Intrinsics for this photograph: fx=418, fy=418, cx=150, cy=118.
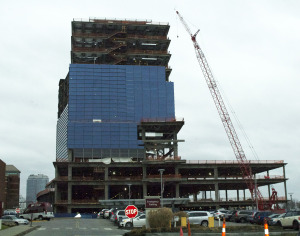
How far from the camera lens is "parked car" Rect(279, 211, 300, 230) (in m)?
36.2

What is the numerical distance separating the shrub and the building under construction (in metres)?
67.0

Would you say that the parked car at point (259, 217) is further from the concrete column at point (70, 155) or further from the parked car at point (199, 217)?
the concrete column at point (70, 155)

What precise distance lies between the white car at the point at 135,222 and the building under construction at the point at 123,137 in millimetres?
57176

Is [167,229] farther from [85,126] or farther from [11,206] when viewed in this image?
[11,206]

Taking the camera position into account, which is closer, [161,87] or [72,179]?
[72,179]

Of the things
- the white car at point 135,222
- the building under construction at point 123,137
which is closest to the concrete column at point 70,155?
the building under construction at point 123,137

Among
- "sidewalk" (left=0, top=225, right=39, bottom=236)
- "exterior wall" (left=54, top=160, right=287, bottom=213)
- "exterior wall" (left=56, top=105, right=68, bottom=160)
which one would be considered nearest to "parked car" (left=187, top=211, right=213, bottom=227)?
"sidewalk" (left=0, top=225, right=39, bottom=236)

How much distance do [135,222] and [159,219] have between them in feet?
31.7

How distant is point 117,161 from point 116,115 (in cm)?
1325

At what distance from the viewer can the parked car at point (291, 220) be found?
36.2m

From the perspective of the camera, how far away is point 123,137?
114 metres

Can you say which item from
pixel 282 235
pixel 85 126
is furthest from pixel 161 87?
pixel 282 235

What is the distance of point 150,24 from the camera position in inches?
5192

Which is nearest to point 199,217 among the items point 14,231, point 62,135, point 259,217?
point 259,217
